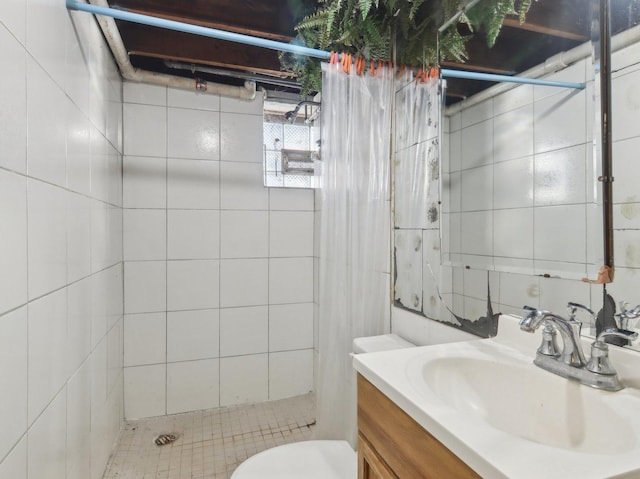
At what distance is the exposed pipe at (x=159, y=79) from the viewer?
1.53 metres

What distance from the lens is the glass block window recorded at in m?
2.29

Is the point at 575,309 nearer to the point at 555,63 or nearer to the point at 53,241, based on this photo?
the point at 555,63

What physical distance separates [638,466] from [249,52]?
215 centimetres

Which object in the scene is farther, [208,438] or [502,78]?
[208,438]

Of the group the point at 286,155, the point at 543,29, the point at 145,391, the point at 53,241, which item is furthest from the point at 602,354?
the point at 145,391

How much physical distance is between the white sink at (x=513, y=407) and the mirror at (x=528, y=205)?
0.14 meters

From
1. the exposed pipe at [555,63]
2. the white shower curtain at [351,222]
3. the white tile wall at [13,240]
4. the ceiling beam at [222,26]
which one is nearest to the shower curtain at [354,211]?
the white shower curtain at [351,222]

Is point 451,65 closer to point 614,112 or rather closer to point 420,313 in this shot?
point 614,112

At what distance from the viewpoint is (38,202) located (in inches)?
33.6

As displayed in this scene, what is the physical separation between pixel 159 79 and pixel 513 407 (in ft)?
7.39

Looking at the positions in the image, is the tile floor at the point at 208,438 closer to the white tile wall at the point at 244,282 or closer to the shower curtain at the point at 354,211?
the shower curtain at the point at 354,211

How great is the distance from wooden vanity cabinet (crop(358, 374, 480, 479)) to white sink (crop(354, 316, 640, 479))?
30 mm

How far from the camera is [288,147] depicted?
2.34 metres

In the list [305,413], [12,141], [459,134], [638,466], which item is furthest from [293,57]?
[305,413]
